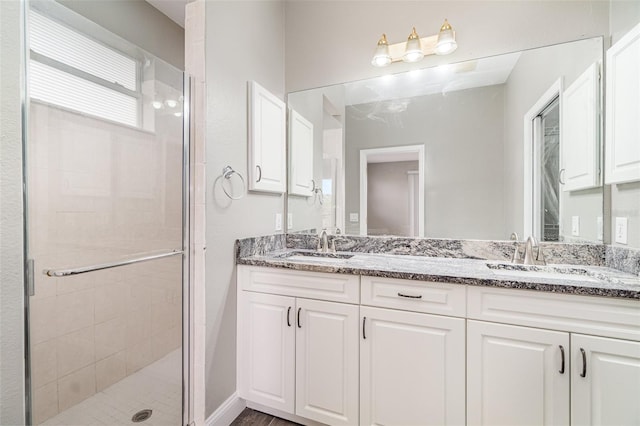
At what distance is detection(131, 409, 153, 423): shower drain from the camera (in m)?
1.46

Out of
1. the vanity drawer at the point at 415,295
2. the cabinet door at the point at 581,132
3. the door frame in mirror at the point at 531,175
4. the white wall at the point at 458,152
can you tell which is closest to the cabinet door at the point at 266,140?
the white wall at the point at 458,152

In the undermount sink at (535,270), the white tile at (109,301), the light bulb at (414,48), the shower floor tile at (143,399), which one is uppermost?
the light bulb at (414,48)

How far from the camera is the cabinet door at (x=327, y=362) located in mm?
1481

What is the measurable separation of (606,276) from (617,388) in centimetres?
48

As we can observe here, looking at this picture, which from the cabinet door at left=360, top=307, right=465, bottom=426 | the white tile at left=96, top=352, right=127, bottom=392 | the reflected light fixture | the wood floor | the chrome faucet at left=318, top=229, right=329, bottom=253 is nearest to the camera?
the cabinet door at left=360, top=307, right=465, bottom=426

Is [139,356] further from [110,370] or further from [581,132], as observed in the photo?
[581,132]

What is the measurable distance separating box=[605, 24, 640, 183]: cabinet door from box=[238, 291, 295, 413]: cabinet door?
175 centimetres

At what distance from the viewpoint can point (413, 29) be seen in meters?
1.90

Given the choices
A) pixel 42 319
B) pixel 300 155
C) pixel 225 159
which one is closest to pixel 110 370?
pixel 42 319

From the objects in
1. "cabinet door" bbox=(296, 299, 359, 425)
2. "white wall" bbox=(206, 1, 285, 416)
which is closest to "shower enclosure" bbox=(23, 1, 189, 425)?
"white wall" bbox=(206, 1, 285, 416)

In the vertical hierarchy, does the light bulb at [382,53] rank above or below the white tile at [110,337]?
above

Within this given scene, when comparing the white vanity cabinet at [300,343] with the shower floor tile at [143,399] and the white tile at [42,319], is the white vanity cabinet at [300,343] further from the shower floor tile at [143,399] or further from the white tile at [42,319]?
the white tile at [42,319]

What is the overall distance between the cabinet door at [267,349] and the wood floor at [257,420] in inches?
3.9

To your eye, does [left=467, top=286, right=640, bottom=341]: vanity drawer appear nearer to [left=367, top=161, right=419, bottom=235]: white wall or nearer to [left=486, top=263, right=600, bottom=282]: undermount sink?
[left=486, top=263, right=600, bottom=282]: undermount sink
